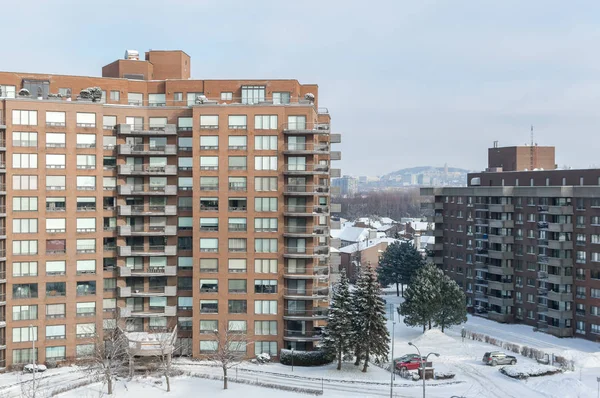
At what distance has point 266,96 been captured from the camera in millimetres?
76562

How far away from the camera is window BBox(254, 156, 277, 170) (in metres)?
72.9

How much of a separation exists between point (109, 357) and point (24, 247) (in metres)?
14.9

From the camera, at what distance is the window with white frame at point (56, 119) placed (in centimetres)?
7056

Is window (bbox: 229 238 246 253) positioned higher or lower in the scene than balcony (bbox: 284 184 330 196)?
lower

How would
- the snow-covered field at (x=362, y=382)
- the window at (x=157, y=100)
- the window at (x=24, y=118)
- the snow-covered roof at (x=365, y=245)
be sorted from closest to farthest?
1. the snow-covered field at (x=362, y=382)
2. the window at (x=24, y=118)
3. the window at (x=157, y=100)
4. the snow-covered roof at (x=365, y=245)

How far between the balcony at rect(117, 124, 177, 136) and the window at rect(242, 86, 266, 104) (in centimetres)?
869

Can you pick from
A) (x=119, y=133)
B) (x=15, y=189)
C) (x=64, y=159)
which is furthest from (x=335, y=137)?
(x=15, y=189)

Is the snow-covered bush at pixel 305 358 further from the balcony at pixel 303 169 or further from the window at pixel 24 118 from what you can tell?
the window at pixel 24 118

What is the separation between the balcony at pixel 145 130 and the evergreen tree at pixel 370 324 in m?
26.3

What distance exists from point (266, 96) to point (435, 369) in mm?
34720

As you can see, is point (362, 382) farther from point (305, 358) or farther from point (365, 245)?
point (365, 245)

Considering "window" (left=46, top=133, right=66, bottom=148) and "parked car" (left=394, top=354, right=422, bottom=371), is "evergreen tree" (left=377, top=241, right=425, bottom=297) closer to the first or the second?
"parked car" (left=394, top=354, right=422, bottom=371)

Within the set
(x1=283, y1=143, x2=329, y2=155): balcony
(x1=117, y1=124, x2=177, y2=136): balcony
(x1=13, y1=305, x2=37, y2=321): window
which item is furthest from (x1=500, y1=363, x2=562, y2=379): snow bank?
(x1=13, y1=305, x2=37, y2=321): window

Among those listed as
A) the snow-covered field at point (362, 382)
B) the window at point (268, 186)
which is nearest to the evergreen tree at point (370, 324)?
the snow-covered field at point (362, 382)
